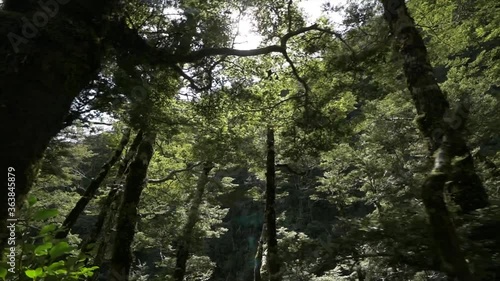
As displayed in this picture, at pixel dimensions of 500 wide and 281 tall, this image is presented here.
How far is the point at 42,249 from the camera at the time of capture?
1791 mm

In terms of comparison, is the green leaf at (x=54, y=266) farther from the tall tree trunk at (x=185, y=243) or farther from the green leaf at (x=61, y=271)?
the tall tree trunk at (x=185, y=243)

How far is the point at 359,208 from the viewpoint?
119ft

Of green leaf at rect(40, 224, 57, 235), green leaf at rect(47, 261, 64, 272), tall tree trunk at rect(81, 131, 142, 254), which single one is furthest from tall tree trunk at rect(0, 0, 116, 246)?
tall tree trunk at rect(81, 131, 142, 254)

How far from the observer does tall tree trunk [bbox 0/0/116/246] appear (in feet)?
9.66

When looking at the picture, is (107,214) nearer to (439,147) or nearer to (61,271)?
(61,271)

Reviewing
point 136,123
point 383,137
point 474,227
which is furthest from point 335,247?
point 383,137

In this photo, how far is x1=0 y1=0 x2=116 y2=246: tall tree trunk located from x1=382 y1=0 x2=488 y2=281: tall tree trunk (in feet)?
10.8

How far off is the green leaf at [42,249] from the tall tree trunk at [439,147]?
8.06 feet

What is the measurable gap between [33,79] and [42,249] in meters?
1.95

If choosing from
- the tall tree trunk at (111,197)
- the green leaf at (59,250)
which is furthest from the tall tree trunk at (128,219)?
the green leaf at (59,250)

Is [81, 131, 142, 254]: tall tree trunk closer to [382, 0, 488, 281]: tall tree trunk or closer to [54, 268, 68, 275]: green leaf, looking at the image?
[382, 0, 488, 281]: tall tree trunk

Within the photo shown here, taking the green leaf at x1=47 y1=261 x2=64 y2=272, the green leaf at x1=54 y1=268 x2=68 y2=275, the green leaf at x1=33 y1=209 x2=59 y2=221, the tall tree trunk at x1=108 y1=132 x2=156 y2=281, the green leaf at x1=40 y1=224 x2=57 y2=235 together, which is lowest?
the green leaf at x1=54 y1=268 x2=68 y2=275

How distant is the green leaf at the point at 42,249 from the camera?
1783mm

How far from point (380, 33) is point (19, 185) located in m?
6.81
